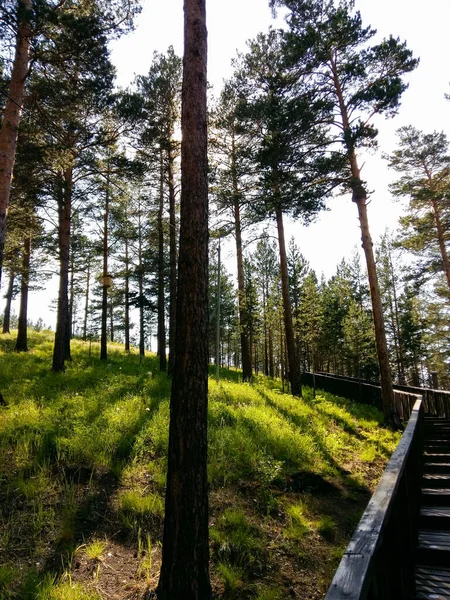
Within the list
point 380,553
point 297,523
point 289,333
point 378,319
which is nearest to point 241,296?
point 289,333

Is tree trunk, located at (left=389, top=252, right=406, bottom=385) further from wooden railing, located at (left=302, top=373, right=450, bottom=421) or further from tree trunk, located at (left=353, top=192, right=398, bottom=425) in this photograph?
tree trunk, located at (left=353, top=192, right=398, bottom=425)

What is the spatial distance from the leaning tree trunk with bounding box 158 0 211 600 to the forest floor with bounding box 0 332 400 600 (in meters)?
0.53

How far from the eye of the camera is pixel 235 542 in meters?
4.23

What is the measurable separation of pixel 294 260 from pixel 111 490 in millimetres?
31090

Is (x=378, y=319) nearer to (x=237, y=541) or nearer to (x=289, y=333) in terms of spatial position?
(x=289, y=333)

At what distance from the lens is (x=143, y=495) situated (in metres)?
4.95

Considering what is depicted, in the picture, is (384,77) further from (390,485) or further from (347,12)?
(390,485)

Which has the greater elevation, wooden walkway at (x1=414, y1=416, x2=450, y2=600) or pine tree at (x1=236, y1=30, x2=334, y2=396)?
pine tree at (x1=236, y1=30, x2=334, y2=396)

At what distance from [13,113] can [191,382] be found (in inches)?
289

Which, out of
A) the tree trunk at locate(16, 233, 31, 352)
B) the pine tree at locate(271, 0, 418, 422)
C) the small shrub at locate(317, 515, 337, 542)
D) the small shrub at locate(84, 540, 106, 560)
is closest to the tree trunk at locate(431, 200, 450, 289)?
the pine tree at locate(271, 0, 418, 422)

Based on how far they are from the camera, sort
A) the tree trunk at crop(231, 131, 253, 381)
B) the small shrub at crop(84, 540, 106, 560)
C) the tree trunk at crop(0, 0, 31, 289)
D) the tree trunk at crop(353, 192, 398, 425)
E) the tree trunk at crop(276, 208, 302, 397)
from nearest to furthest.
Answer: the small shrub at crop(84, 540, 106, 560) < the tree trunk at crop(0, 0, 31, 289) < the tree trunk at crop(353, 192, 398, 425) < the tree trunk at crop(276, 208, 302, 397) < the tree trunk at crop(231, 131, 253, 381)

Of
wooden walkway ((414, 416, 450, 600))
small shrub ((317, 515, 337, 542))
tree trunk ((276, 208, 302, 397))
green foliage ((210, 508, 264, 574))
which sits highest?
tree trunk ((276, 208, 302, 397))

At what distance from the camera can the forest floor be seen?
3578mm

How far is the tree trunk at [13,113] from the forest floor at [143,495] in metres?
4.15
